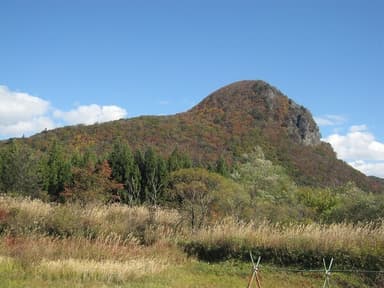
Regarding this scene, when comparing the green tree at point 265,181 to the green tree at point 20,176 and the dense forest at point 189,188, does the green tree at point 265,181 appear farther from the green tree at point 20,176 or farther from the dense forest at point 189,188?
the green tree at point 20,176

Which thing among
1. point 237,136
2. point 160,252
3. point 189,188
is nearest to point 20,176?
point 189,188

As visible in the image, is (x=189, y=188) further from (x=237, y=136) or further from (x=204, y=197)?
(x=237, y=136)

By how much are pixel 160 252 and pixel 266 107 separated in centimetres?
12128

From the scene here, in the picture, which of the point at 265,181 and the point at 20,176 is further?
the point at 20,176

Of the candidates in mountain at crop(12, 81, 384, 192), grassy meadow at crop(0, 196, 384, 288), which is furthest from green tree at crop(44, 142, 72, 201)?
grassy meadow at crop(0, 196, 384, 288)

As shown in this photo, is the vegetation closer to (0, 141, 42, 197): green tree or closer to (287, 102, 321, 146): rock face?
(0, 141, 42, 197): green tree

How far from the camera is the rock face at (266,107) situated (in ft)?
401

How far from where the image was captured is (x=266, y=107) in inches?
5187

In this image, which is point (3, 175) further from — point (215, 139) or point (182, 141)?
point (215, 139)

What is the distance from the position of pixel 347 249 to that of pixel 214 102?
431 feet

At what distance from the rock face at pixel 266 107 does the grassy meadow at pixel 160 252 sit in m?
103

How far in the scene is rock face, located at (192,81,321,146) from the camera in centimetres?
12225

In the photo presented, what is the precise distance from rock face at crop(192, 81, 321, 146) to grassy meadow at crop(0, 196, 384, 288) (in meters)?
103

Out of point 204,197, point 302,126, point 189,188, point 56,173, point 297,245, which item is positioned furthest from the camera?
point 302,126
